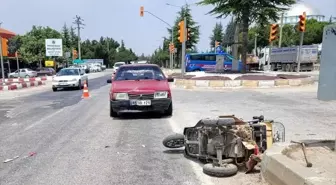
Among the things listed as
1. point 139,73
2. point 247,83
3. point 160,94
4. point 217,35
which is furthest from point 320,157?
point 217,35

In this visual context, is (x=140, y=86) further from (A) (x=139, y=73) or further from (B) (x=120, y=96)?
(A) (x=139, y=73)

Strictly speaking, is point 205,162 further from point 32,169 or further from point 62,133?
point 62,133

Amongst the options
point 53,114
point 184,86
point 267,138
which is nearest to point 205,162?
point 267,138

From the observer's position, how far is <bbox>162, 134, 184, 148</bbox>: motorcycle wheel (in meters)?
6.54

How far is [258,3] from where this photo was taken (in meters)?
27.6

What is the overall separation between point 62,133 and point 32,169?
292 centimetres

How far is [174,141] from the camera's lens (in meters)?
6.63

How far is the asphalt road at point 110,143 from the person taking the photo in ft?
17.2

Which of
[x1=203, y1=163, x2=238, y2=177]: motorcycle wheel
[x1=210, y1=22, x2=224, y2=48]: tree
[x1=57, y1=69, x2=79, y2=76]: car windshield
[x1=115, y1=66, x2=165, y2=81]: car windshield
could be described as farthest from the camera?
[x1=210, y1=22, x2=224, y2=48]: tree

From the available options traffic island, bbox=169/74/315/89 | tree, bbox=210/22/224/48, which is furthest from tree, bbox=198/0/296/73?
tree, bbox=210/22/224/48

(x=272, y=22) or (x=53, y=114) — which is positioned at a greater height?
(x=272, y=22)

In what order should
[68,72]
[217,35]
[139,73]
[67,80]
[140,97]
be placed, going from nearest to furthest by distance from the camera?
[140,97] → [139,73] → [67,80] → [68,72] → [217,35]

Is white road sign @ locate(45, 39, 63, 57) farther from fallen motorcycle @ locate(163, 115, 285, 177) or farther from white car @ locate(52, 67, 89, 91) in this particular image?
fallen motorcycle @ locate(163, 115, 285, 177)

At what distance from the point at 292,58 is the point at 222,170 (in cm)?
4293
